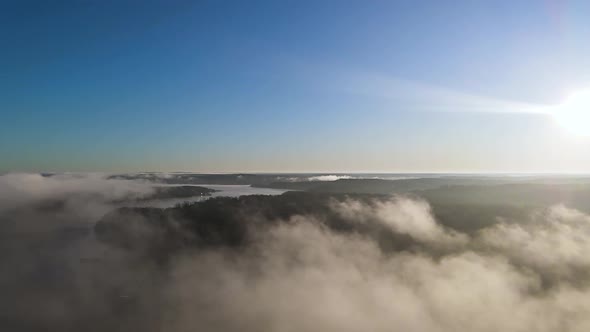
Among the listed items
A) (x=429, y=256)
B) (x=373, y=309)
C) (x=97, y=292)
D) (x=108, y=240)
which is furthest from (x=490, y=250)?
(x=108, y=240)

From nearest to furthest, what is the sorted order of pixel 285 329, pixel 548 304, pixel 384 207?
pixel 285 329, pixel 548 304, pixel 384 207

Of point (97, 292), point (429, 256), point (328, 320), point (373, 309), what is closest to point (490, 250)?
point (429, 256)

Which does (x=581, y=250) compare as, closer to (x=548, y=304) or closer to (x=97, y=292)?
(x=548, y=304)

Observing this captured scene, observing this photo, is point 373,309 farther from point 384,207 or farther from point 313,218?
point 384,207

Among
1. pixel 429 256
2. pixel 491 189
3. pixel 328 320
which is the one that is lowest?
pixel 328 320

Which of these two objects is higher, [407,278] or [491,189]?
[491,189]

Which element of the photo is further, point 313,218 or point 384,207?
point 384,207

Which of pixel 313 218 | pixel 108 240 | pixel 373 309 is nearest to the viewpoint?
pixel 373 309
